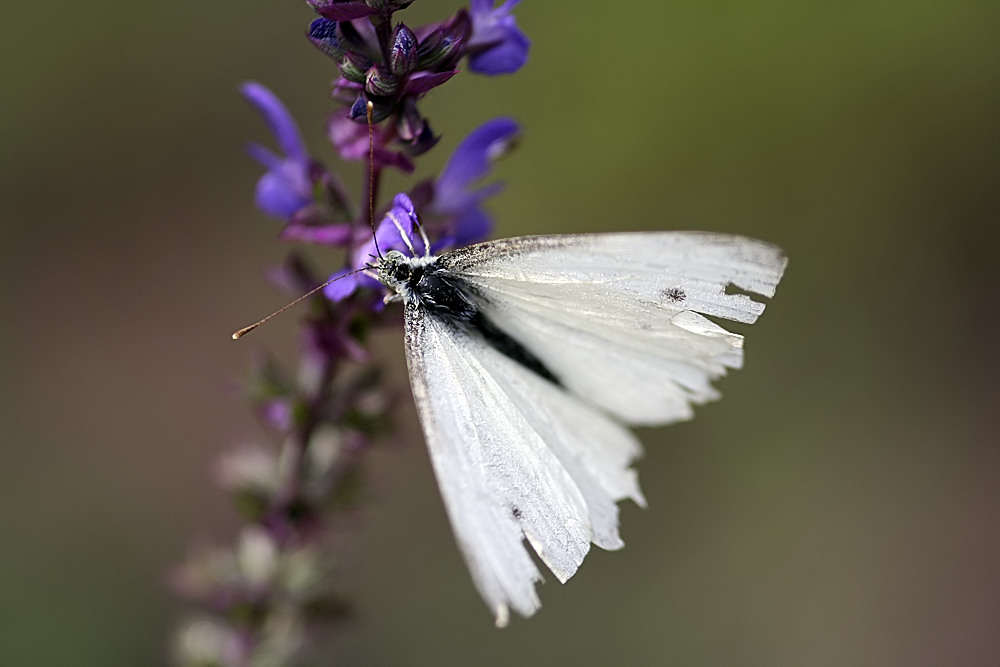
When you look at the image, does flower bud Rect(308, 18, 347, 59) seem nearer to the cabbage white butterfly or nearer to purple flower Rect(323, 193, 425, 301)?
the cabbage white butterfly

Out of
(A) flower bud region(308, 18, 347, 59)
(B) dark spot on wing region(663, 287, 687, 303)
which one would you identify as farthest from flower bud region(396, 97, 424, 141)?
(B) dark spot on wing region(663, 287, 687, 303)

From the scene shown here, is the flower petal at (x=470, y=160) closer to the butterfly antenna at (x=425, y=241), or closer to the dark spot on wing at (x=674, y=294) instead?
the butterfly antenna at (x=425, y=241)

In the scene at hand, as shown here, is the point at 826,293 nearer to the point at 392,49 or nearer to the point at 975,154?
the point at 975,154

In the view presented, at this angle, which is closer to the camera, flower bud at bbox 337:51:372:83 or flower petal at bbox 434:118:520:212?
flower bud at bbox 337:51:372:83

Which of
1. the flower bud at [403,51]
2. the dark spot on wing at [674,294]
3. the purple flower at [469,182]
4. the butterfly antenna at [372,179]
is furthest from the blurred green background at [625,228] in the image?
the flower bud at [403,51]

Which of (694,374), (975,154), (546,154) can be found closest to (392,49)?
(694,374)

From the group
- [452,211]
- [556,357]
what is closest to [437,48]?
[452,211]

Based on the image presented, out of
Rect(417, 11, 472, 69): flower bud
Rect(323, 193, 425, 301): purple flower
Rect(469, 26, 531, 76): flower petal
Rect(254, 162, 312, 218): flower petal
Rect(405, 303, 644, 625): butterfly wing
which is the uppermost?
Rect(254, 162, 312, 218): flower petal
